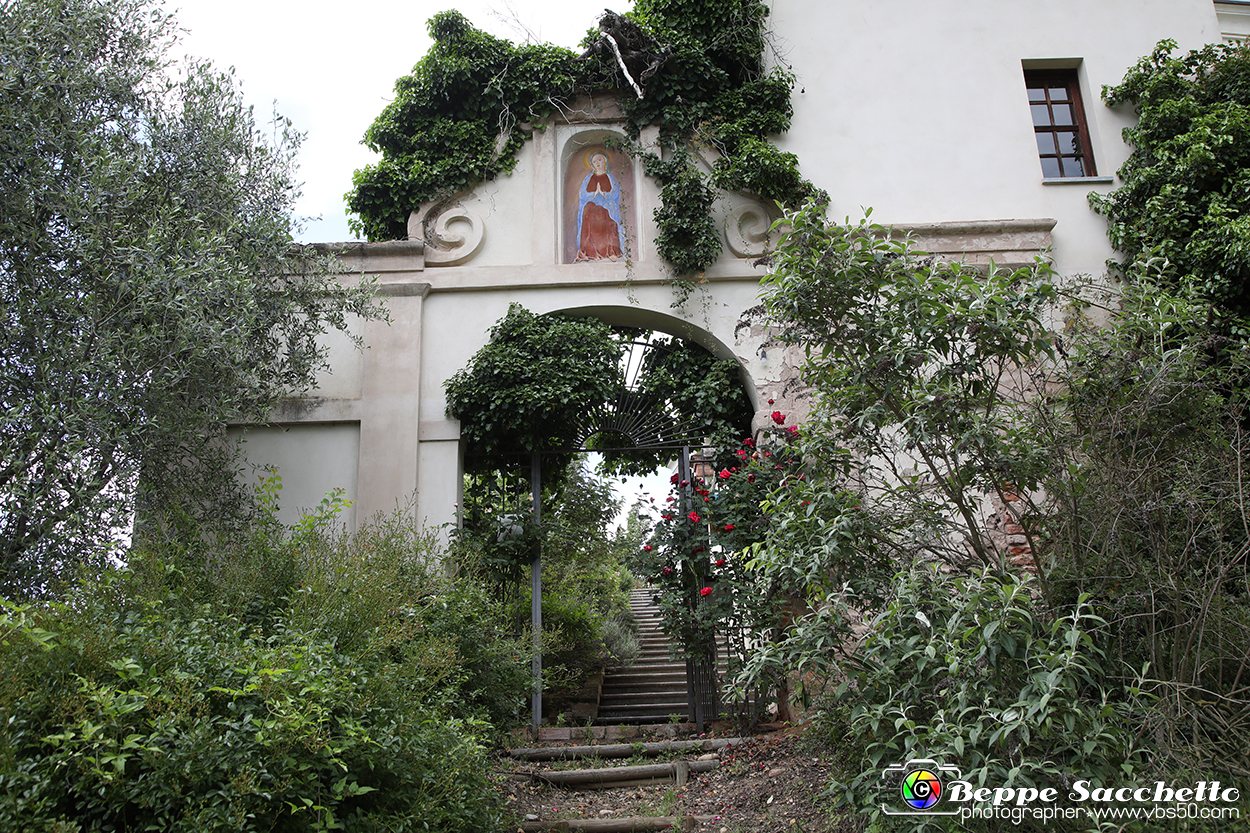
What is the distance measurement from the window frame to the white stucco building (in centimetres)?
2

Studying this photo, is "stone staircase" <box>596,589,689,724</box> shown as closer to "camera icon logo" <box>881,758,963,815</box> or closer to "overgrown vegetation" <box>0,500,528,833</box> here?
"camera icon logo" <box>881,758,963,815</box>

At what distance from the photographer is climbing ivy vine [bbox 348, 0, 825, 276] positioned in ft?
25.1

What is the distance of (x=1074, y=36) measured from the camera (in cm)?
847

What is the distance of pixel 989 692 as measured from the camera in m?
3.31

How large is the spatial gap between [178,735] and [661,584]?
4.36 m

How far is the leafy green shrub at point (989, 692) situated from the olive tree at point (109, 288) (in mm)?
3906

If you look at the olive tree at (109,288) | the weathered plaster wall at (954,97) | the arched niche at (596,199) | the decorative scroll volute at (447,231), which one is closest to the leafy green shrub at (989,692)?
the olive tree at (109,288)

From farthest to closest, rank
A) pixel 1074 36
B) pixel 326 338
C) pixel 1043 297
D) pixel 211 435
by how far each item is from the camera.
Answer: pixel 1074 36
pixel 326 338
pixel 211 435
pixel 1043 297

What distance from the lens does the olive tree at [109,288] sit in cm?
466

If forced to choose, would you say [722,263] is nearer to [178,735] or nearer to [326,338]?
[326,338]

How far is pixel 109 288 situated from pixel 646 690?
6.46 meters

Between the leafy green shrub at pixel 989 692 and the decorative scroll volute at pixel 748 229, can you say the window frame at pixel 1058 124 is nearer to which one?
the decorative scroll volute at pixel 748 229

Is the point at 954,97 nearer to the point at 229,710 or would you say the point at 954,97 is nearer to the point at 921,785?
the point at 921,785

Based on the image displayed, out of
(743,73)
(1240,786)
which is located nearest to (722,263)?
(743,73)
